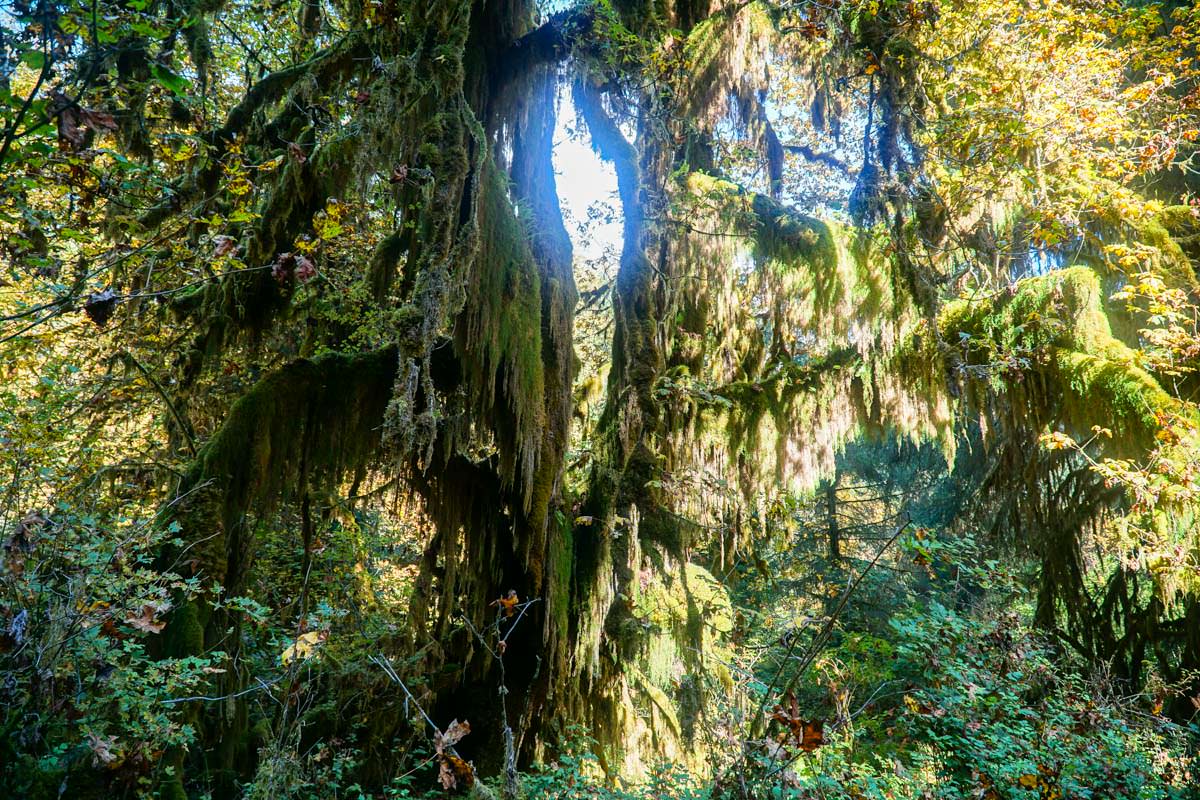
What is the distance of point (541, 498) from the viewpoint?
5887mm

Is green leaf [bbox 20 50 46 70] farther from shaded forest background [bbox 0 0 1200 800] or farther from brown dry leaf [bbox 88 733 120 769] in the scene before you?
brown dry leaf [bbox 88 733 120 769]

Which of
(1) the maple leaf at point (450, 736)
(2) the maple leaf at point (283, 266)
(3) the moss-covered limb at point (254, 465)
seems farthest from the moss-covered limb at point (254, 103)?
(1) the maple leaf at point (450, 736)

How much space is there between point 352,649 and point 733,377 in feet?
17.9

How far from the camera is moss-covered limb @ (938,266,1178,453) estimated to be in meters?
5.61

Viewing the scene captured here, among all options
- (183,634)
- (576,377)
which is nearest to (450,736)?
(183,634)

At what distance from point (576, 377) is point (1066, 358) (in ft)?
14.7

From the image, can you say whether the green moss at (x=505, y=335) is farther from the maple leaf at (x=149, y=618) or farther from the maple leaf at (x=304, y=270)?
the maple leaf at (x=149, y=618)

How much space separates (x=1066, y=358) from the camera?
6039 millimetres

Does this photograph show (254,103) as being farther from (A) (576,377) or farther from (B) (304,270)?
(A) (576,377)

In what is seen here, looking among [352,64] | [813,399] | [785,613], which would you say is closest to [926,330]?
[813,399]

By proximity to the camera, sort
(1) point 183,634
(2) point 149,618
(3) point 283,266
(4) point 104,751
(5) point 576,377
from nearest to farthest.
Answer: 1. (4) point 104,751
2. (2) point 149,618
3. (3) point 283,266
4. (1) point 183,634
5. (5) point 576,377

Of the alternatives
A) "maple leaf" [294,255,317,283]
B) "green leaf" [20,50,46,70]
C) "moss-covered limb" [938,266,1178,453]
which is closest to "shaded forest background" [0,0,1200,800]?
"moss-covered limb" [938,266,1178,453]

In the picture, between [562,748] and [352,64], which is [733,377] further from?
[352,64]

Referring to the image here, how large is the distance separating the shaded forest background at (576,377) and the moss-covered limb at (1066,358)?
3cm
